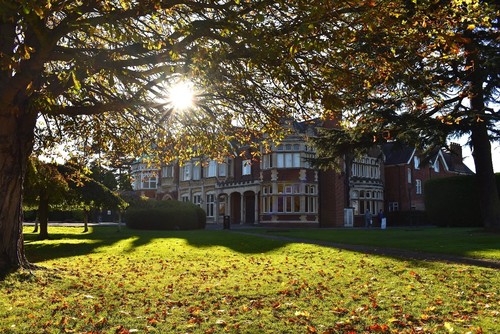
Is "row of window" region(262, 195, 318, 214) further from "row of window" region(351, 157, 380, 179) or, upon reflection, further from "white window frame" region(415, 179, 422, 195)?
"white window frame" region(415, 179, 422, 195)

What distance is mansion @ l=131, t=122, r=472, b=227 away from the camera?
134 feet

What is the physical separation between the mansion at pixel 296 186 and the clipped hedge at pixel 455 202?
5.90 meters

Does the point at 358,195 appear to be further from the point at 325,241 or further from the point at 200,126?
the point at 200,126

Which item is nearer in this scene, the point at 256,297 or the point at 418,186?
the point at 256,297

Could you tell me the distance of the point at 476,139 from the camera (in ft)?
70.3

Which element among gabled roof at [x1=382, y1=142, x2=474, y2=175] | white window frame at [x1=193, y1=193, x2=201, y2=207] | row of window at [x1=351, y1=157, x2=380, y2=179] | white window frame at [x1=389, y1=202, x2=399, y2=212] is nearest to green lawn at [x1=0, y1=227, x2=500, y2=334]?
gabled roof at [x1=382, y1=142, x2=474, y2=175]

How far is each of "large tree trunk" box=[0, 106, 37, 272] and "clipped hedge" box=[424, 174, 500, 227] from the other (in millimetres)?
29073

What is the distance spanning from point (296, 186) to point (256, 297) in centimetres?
3322

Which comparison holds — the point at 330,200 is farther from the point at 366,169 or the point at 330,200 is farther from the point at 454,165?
the point at 454,165

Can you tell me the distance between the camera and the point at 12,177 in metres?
9.38

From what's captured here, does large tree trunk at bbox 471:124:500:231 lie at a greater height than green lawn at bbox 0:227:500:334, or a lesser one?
greater

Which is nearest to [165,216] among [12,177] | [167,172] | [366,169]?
[167,172]

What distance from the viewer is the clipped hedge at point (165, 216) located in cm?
3572

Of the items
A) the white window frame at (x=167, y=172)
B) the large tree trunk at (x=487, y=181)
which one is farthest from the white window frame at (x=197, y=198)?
the large tree trunk at (x=487, y=181)
